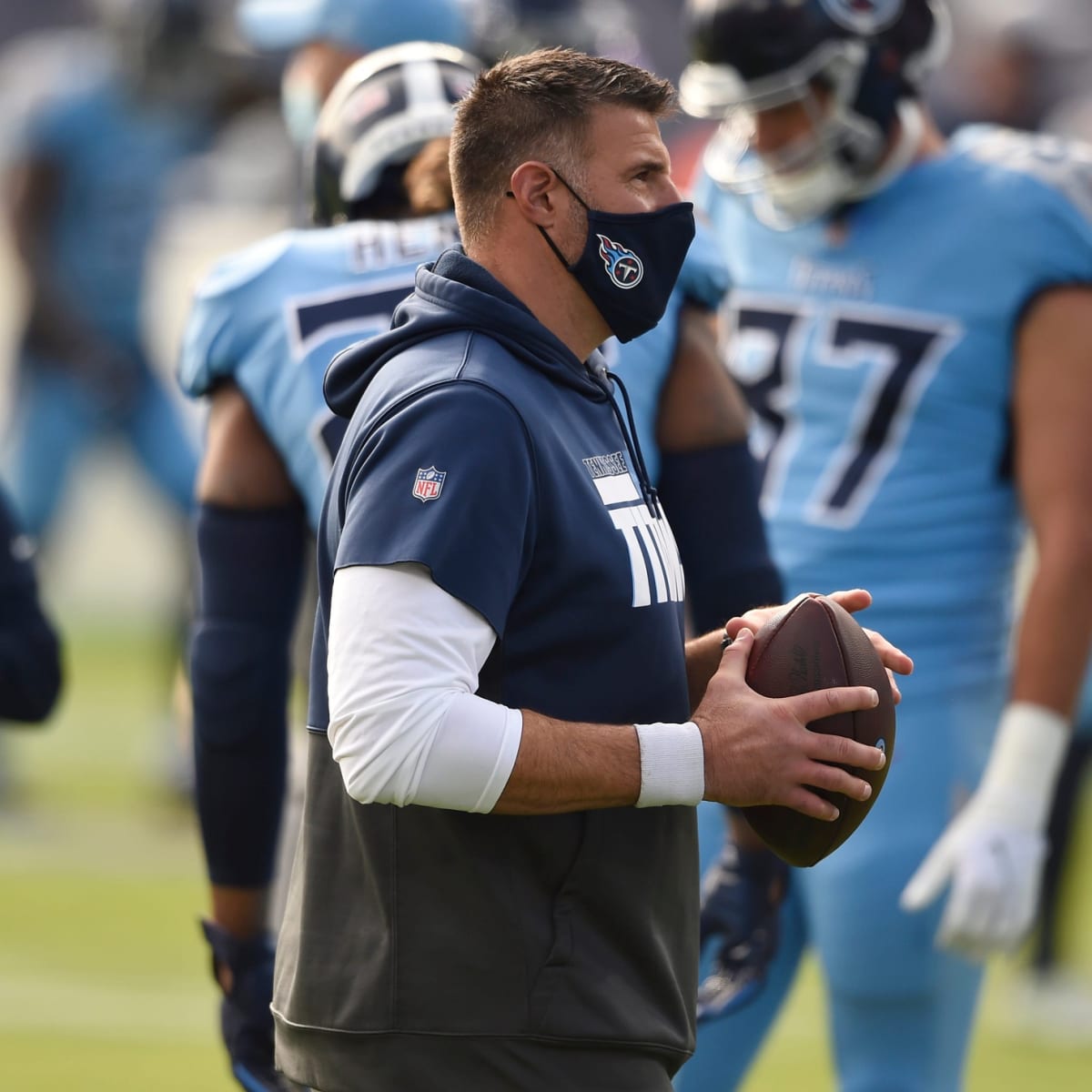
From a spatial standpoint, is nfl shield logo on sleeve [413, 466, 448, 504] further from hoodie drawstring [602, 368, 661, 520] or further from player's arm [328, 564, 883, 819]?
hoodie drawstring [602, 368, 661, 520]

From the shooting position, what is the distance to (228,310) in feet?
9.82

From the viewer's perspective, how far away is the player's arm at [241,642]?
3023 mm

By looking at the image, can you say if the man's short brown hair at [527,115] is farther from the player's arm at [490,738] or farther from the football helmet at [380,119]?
the football helmet at [380,119]

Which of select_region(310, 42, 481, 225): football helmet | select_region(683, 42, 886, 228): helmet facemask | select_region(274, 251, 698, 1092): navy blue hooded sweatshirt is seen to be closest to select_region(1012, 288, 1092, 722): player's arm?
select_region(683, 42, 886, 228): helmet facemask

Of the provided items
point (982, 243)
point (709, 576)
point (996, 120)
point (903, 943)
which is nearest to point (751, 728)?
point (709, 576)

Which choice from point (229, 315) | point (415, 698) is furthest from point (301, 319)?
point (415, 698)

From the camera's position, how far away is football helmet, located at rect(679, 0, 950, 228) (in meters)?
3.70

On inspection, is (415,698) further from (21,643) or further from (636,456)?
(21,643)

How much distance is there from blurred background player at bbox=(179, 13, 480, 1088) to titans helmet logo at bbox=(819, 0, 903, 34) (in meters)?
0.89

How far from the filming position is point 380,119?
3123 millimetres

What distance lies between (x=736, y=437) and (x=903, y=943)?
0.95 meters

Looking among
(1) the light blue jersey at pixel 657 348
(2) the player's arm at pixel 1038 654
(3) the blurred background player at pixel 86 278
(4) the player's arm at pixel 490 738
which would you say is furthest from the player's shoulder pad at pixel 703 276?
(3) the blurred background player at pixel 86 278

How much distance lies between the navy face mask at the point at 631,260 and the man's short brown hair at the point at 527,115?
48mm

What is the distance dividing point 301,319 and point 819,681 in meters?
1.01
